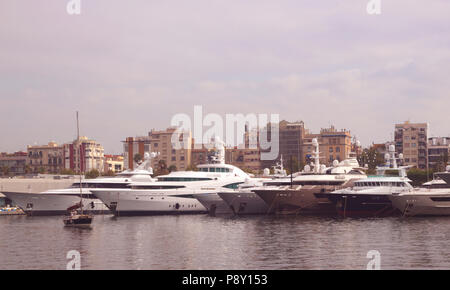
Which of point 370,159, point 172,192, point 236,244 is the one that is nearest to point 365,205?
point 172,192

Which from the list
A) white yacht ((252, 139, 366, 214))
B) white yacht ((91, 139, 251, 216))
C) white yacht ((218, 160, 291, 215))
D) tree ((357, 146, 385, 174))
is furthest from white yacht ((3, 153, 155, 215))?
tree ((357, 146, 385, 174))

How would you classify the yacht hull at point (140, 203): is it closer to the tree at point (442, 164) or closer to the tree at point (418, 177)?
the tree at point (418, 177)

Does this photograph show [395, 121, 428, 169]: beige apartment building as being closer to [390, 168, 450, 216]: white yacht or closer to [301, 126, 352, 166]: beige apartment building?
[301, 126, 352, 166]: beige apartment building

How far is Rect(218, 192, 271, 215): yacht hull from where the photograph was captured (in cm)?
7756

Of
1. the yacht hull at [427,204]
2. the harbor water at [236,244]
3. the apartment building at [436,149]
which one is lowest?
the harbor water at [236,244]

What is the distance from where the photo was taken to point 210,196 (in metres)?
81.7

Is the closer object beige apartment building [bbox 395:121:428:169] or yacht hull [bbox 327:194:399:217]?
yacht hull [bbox 327:194:399:217]

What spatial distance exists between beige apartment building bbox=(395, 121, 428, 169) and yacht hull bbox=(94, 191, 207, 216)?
3309 inches

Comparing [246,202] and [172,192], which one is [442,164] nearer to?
[246,202]

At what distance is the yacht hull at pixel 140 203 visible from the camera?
7988 centimetres

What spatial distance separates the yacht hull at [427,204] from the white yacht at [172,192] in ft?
80.8

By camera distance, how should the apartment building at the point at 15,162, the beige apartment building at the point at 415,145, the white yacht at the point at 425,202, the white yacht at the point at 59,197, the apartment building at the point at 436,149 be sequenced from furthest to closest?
the apartment building at the point at 15,162 → the beige apartment building at the point at 415,145 → the apartment building at the point at 436,149 → the white yacht at the point at 59,197 → the white yacht at the point at 425,202

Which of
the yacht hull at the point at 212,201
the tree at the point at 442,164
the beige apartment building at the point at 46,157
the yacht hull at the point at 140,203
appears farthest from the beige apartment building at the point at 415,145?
the beige apartment building at the point at 46,157

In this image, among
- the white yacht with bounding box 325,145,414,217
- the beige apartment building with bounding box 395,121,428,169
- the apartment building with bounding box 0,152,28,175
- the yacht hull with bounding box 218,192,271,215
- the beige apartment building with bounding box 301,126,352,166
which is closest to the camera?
the white yacht with bounding box 325,145,414,217
